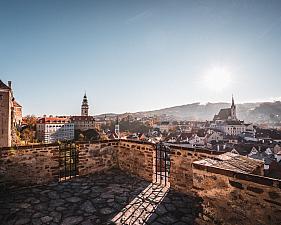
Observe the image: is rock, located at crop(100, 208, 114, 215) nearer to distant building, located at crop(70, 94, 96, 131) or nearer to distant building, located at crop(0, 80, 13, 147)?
distant building, located at crop(0, 80, 13, 147)

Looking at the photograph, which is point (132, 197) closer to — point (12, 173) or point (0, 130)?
point (12, 173)

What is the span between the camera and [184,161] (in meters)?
5.30

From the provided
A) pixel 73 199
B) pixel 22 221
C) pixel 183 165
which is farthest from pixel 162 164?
pixel 22 221

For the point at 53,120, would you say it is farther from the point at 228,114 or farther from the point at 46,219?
the point at 228,114

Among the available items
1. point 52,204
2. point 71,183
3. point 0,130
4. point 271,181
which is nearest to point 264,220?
point 271,181

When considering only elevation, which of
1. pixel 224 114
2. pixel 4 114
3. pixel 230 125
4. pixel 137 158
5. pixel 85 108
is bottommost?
pixel 230 125

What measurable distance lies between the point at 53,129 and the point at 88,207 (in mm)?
77842

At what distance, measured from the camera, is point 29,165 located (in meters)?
5.54

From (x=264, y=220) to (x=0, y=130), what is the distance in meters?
39.1

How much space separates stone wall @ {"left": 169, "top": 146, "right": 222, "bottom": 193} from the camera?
16.6 ft

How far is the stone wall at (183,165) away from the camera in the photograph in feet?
16.6

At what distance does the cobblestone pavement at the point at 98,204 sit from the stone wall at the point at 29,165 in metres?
0.31

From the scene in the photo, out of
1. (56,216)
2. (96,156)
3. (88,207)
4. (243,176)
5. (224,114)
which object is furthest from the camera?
(224,114)

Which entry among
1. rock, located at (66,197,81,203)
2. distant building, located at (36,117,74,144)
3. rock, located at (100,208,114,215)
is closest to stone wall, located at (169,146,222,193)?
rock, located at (100,208,114,215)
